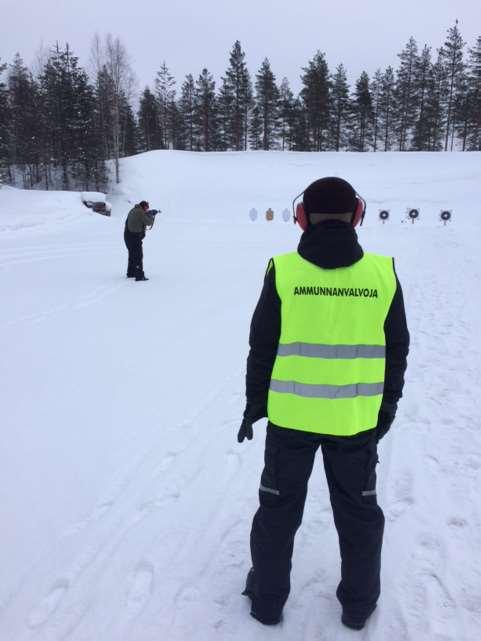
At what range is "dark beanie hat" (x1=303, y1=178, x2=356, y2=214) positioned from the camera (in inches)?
68.6

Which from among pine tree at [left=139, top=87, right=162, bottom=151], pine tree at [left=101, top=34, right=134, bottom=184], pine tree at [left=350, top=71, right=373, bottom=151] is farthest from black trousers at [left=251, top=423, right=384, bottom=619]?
pine tree at [left=139, top=87, right=162, bottom=151]

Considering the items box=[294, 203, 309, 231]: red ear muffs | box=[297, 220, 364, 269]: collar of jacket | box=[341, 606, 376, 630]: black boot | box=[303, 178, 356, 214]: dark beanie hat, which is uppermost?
box=[303, 178, 356, 214]: dark beanie hat

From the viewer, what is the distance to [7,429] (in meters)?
3.73

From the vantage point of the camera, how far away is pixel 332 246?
5.75 ft

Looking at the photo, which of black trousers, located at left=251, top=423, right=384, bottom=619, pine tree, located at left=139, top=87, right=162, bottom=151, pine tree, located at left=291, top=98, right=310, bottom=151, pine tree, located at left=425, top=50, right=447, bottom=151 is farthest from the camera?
pine tree, located at left=139, top=87, right=162, bottom=151

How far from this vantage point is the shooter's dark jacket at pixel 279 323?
176cm

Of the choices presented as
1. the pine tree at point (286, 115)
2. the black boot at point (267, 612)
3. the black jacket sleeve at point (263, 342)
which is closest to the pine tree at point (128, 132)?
the pine tree at point (286, 115)

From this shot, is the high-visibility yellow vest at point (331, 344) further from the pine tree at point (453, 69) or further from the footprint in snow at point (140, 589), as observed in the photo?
the pine tree at point (453, 69)

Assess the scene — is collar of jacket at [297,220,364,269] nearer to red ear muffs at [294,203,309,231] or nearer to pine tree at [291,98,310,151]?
red ear muffs at [294,203,309,231]

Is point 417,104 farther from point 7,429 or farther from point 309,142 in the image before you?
point 7,429

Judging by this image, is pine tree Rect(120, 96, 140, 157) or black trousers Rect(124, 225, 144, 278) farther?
pine tree Rect(120, 96, 140, 157)

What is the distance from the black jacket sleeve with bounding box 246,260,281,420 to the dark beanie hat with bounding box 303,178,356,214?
11.1 inches

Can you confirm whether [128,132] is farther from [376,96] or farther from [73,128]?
[376,96]

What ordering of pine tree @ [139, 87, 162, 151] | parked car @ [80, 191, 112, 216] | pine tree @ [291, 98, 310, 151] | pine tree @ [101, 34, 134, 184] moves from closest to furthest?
1. parked car @ [80, 191, 112, 216]
2. pine tree @ [101, 34, 134, 184]
3. pine tree @ [291, 98, 310, 151]
4. pine tree @ [139, 87, 162, 151]
